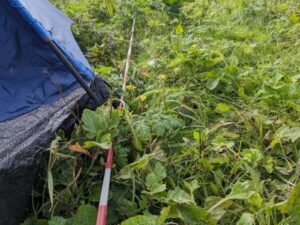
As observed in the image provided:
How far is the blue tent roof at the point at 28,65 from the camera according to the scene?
5.61 ft

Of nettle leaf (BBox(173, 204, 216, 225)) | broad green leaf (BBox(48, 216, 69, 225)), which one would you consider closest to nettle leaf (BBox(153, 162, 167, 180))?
nettle leaf (BBox(173, 204, 216, 225))

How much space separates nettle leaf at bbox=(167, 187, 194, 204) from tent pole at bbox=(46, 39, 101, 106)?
54 centimetres

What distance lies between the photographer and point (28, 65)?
6.08 ft

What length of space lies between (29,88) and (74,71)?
340 millimetres

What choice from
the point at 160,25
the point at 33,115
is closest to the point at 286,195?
the point at 33,115

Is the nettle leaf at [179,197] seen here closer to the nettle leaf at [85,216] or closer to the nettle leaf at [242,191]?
the nettle leaf at [242,191]

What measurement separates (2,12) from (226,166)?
1.24 m

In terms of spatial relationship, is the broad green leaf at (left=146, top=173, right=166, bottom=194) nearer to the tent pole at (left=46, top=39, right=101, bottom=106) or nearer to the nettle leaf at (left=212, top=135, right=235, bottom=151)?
the nettle leaf at (left=212, top=135, right=235, bottom=151)

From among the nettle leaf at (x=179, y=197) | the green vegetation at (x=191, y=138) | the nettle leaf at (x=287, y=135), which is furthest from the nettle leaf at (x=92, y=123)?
the nettle leaf at (x=287, y=135)

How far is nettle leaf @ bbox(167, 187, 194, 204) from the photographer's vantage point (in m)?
1.27

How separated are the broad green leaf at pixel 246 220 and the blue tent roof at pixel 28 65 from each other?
89 cm

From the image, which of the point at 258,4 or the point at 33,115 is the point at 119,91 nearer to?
the point at 33,115

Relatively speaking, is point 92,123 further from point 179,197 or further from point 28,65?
point 28,65

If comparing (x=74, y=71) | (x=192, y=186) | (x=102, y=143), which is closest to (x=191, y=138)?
(x=192, y=186)
